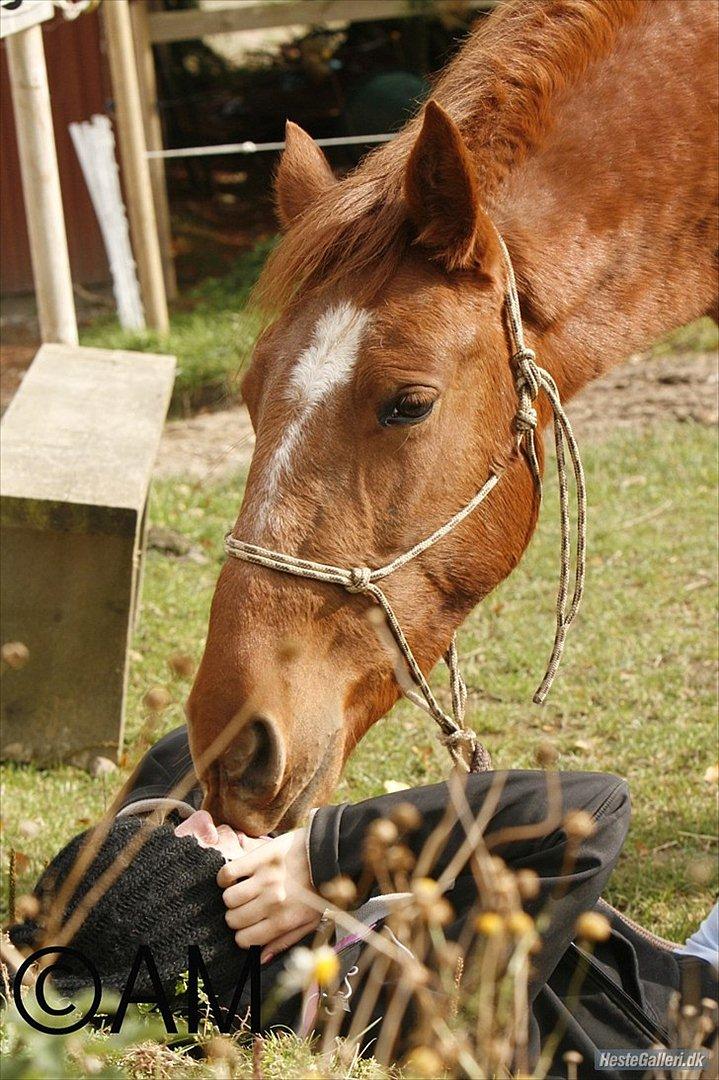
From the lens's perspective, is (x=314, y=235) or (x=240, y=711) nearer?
(x=240, y=711)

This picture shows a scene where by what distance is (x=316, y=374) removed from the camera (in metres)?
2.16

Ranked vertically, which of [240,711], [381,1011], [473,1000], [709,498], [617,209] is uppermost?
[617,209]

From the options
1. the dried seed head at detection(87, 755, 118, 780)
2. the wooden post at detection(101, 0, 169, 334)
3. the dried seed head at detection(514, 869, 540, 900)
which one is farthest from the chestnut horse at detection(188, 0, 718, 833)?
the wooden post at detection(101, 0, 169, 334)

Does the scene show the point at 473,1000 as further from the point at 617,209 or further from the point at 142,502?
the point at 142,502

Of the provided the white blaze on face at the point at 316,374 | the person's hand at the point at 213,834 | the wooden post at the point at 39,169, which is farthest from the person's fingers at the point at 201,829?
the wooden post at the point at 39,169

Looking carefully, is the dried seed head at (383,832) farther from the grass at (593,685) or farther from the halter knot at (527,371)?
the halter knot at (527,371)

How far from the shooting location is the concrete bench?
351cm

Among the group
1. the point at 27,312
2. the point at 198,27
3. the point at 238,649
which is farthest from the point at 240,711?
the point at 198,27

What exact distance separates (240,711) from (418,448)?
1.89ft

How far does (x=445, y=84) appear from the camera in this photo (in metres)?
2.53

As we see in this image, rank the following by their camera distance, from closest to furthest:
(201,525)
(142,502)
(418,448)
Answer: (418,448)
(142,502)
(201,525)

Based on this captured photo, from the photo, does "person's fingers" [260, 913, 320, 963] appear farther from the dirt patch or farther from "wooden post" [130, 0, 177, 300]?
"wooden post" [130, 0, 177, 300]

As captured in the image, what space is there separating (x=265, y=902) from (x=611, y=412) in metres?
5.28

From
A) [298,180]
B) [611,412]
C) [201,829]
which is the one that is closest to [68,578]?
[298,180]
